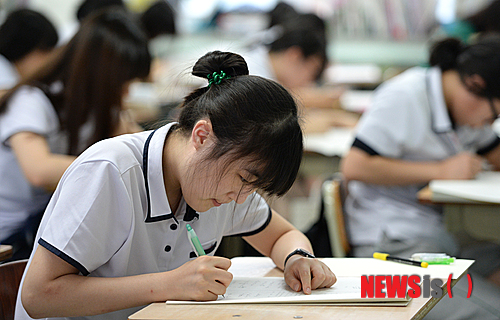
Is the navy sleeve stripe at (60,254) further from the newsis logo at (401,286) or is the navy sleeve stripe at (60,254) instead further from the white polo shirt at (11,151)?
the white polo shirt at (11,151)

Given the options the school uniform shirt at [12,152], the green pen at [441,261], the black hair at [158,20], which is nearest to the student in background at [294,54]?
the black hair at [158,20]

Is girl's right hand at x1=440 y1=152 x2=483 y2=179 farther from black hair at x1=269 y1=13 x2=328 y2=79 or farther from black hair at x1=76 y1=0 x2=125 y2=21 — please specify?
black hair at x1=76 y1=0 x2=125 y2=21

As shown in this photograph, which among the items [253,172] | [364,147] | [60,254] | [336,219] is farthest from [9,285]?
[364,147]

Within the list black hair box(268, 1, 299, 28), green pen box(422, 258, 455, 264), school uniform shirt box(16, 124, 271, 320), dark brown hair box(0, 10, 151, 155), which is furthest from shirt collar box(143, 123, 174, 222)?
black hair box(268, 1, 299, 28)

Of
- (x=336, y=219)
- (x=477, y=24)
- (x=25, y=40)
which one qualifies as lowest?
(x=336, y=219)

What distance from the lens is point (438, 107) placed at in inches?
76.3

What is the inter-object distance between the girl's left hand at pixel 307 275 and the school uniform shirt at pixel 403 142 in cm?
94

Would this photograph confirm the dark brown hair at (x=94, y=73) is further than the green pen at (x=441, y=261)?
Yes

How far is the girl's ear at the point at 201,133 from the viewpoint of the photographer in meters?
0.92

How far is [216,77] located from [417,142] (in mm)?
1200

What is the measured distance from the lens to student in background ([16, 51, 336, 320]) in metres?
0.86

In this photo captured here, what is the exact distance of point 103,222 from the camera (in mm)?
898

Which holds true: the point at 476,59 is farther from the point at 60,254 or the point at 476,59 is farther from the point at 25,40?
the point at 25,40

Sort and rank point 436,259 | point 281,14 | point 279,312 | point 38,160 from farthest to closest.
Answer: point 281,14, point 38,160, point 436,259, point 279,312
